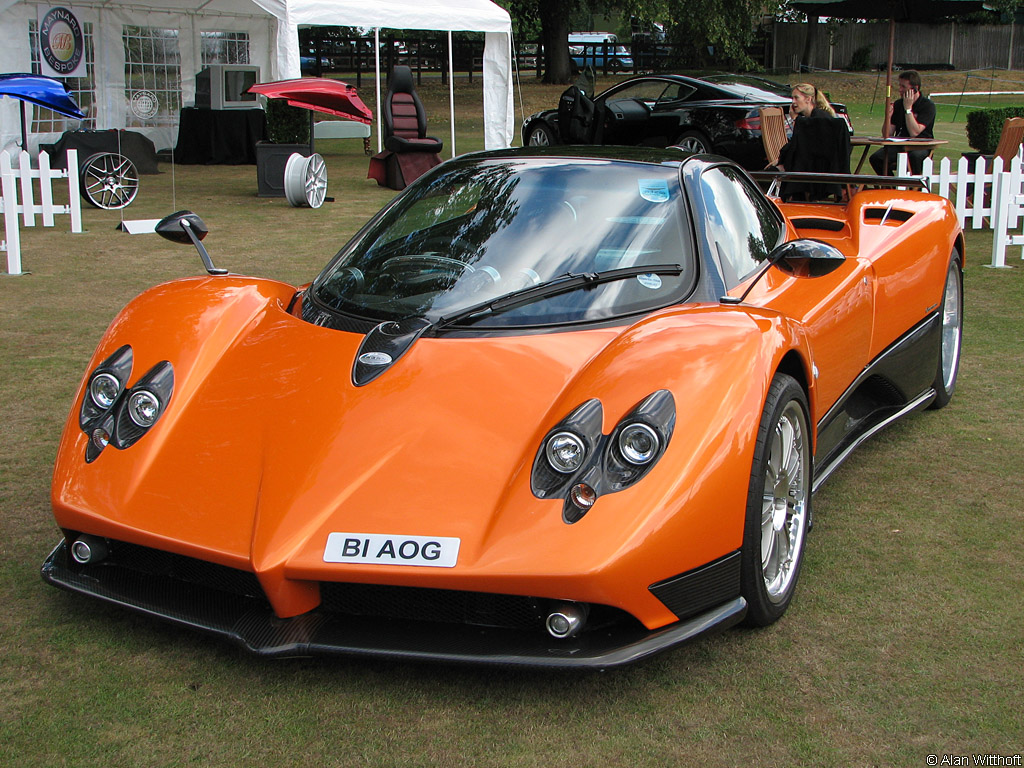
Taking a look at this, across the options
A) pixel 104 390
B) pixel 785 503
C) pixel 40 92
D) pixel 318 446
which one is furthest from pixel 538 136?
pixel 318 446

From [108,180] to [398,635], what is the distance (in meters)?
11.1

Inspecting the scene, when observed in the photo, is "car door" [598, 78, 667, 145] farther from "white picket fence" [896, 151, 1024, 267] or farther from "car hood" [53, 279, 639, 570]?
"car hood" [53, 279, 639, 570]

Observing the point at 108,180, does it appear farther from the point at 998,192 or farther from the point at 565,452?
the point at 565,452

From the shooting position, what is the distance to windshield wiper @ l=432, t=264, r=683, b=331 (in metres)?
3.30

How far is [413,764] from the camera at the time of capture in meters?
2.38

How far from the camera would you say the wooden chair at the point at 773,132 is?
40.5 feet

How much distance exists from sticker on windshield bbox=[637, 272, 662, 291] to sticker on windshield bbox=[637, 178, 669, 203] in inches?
14.5

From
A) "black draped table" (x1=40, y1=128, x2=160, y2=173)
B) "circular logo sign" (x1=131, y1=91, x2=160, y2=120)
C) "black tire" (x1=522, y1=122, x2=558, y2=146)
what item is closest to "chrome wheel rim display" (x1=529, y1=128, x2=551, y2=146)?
"black tire" (x1=522, y1=122, x2=558, y2=146)

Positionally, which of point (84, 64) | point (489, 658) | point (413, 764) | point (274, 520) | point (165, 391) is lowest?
point (413, 764)

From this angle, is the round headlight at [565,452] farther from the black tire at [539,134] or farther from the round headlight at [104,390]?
the black tire at [539,134]

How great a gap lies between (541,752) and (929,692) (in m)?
1.03

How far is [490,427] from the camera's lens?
9.35ft

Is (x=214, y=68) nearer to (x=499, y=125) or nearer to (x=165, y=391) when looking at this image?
(x=499, y=125)

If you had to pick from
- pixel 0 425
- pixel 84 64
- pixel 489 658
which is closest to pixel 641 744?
pixel 489 658
